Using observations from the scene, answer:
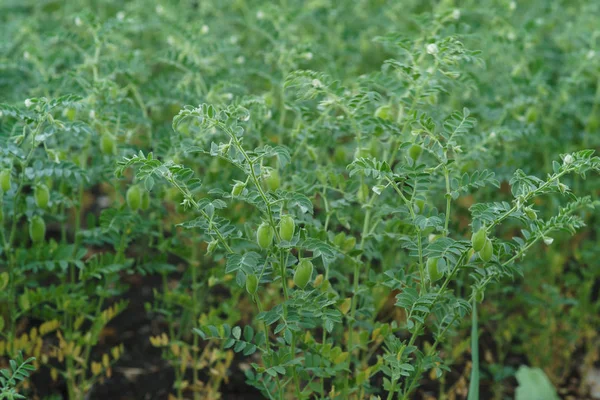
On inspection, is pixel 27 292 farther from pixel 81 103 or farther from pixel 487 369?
pixel 487 369

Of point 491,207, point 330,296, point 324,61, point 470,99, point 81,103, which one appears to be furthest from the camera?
point 324,61

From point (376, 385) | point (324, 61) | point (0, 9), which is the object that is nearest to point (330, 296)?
point (376, 385)

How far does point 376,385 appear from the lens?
210 centimetres

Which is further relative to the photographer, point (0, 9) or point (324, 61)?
point (0, 9)

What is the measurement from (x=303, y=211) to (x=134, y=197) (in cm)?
56

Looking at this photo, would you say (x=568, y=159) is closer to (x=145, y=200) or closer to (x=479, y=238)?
(x=479, y=238)

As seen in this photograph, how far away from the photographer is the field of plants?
1.45m

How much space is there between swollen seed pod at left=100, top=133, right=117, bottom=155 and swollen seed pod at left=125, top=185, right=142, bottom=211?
0.36 ft

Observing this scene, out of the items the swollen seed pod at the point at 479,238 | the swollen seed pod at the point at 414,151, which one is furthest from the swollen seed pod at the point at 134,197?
the swollen seed pod at the point at 479,238

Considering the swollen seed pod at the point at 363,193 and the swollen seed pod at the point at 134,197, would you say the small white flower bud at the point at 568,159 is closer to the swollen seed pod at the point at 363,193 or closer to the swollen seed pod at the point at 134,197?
the swollen seed pod at the point at 363,193

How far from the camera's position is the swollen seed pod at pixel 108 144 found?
1.80m

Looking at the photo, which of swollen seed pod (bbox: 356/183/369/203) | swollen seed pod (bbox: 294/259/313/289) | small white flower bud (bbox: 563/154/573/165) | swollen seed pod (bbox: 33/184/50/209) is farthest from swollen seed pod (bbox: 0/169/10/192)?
small white flower bud (bbox: 563/154/573/165)

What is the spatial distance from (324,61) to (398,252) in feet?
2.79

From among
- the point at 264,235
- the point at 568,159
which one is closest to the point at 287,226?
the point at 264,235
